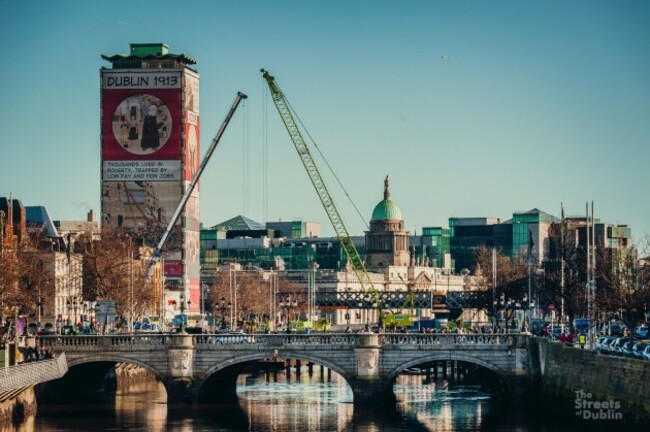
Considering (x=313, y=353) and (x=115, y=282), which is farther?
(x=115, y=282)

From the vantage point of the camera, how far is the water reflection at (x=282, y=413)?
415ft

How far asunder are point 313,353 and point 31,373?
24471 millimetres

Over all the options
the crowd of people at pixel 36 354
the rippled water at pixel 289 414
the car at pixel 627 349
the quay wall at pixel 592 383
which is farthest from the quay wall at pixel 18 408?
the car at pixel 627 349

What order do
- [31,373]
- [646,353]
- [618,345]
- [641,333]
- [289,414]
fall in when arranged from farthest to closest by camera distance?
[641,333]
[289,414]
[618,345]
[31,373]
[646,353]

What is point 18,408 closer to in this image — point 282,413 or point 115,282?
point 282,413

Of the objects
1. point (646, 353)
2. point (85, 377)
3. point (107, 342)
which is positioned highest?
point (646, 353)

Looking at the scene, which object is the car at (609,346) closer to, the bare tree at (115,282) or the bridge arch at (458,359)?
the bridge arch at (458,359)

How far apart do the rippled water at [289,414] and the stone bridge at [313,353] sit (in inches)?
86.5

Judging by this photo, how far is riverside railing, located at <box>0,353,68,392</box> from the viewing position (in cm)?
11444

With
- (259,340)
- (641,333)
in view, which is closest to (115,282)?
(259,340)

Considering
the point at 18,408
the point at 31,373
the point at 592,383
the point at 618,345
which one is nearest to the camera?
the point at 592,383

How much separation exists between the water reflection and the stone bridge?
7.49 feet

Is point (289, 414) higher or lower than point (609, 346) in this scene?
lower

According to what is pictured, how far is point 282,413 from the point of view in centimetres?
13775
